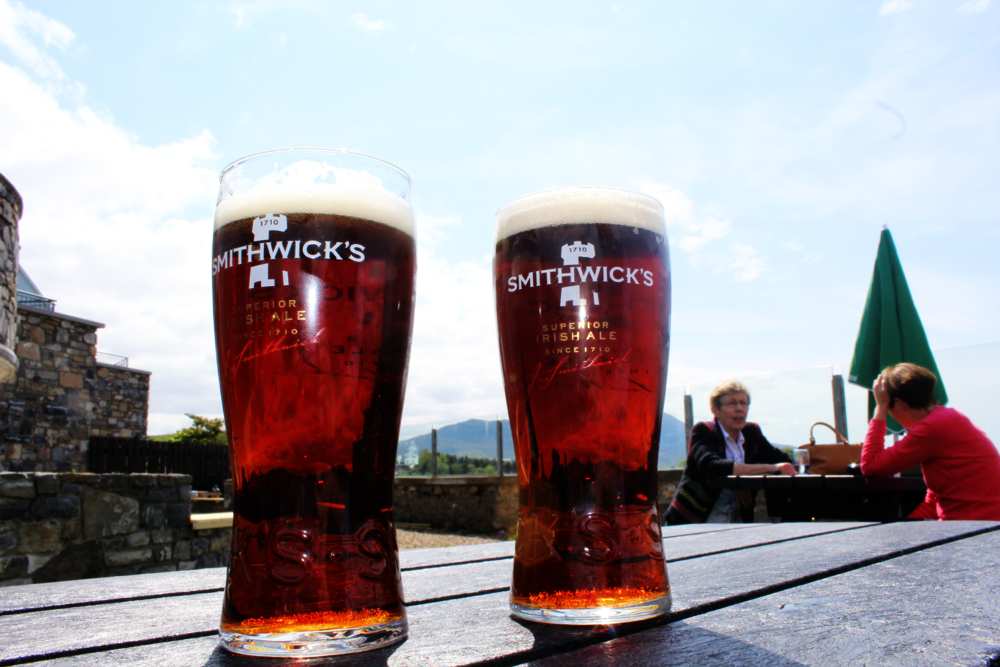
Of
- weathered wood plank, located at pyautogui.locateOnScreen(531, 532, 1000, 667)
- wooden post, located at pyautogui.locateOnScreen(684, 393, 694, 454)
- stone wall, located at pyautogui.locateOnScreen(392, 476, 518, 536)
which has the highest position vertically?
wooden post, located at pyautogui.locateOnScreen(684, 393, 694, 454)

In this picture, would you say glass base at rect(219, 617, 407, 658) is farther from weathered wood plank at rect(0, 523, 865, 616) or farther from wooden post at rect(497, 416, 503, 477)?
wooden post at rect(497, 416, 503, 477)

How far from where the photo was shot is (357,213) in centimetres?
78

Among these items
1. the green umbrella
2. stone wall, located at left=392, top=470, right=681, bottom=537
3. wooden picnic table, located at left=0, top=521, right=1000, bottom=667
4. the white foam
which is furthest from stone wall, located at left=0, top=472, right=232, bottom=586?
the green umbrella

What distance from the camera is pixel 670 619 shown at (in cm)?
70

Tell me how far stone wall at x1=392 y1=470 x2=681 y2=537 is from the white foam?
7597 mm

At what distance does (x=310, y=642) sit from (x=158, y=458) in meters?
17.1

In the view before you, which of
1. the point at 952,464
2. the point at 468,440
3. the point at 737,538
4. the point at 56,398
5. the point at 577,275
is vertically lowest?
the point at 737,538

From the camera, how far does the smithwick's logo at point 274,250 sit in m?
0.73

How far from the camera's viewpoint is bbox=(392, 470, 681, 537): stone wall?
8.88m

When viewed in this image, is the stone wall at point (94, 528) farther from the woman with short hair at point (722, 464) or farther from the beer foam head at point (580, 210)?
the beer foam head at point (580, 210)

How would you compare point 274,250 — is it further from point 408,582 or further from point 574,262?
point 408,582

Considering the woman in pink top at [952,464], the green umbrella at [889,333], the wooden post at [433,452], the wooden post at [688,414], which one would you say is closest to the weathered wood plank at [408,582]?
the woman in pink top at [952,464]

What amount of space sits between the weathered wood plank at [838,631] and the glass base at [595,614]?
0.05 metres

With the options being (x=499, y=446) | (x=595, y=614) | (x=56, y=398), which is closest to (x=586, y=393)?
(x=595, y=614)
